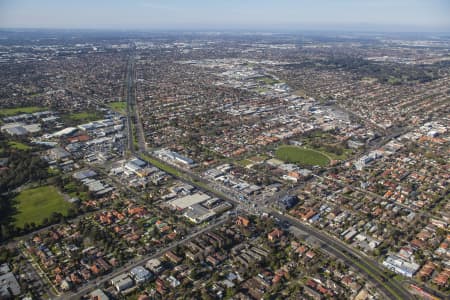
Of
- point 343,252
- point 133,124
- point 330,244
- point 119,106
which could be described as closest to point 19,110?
point 119,106

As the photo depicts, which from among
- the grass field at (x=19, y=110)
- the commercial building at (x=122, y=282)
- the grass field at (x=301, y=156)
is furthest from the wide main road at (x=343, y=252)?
the grass field at (x=19, y=110)

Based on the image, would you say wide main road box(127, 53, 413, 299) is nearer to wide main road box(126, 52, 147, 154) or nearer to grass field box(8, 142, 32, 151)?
wide main road box(126, 52, 147, 154)

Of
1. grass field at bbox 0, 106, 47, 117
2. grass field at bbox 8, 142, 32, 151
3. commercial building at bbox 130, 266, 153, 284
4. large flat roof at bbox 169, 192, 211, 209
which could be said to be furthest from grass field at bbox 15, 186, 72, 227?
grass field at bbox 0, 106, 47, 117

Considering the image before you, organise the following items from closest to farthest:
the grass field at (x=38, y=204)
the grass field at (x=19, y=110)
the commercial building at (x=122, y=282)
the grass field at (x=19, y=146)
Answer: the commercial building at (x=122, y=282), the grass field at (x=38, y=204), the grass field at (x=19, y=146), the grass field at (x=19, y=110)

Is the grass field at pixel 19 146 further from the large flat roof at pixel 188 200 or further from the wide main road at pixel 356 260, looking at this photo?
the wide main road at pixel 356 260

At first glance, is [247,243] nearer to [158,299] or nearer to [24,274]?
[158,299]
